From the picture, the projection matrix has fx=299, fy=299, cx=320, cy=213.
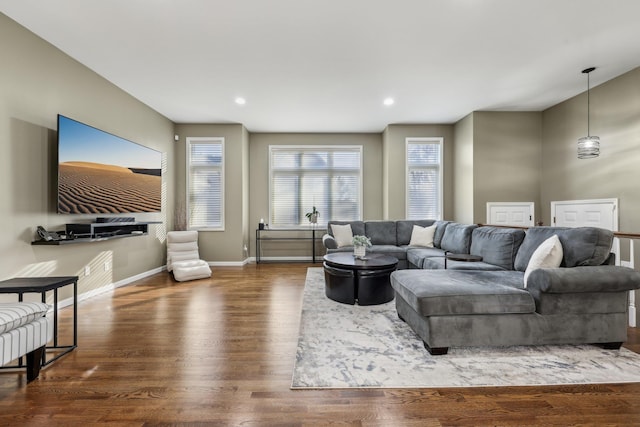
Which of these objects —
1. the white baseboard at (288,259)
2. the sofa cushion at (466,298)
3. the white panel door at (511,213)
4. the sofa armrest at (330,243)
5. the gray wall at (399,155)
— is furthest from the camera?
the white baseboard at (288,259)

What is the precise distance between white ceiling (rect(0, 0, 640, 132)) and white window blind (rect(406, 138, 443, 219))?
1411 millimetres

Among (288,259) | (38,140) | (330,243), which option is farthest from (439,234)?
(38,140)

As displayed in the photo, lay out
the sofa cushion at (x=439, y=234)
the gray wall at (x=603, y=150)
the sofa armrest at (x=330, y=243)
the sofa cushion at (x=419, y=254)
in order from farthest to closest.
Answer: the sofa armrest at (x=330, y=243) → the sofa cushion at (x=439, y=234) → the sofa cushion at (x=419, y=254) → the gray wall at (x=603, y=150)

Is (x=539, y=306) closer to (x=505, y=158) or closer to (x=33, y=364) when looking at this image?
(x=33, y=364)

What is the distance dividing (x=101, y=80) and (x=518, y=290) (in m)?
5.41

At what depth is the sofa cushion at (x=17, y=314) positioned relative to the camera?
1787 millimetres

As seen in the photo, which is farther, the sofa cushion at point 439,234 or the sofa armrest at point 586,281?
the sofa cushion at point 439,234

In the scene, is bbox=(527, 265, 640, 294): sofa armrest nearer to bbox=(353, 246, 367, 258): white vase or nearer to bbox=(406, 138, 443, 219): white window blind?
bbox=(353, 246, 367, 258): white vase

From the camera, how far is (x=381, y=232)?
5680 millimetres

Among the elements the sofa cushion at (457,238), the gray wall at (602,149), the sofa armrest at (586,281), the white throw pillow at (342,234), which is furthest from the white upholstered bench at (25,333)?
the gray wall at (602,149)

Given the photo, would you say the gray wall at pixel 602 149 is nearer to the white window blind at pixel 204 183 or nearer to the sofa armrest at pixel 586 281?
the sofa armrest at pixel 586 281

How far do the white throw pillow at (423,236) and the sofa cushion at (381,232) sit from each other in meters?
0.37

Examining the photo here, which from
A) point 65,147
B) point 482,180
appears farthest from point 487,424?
point 482,180

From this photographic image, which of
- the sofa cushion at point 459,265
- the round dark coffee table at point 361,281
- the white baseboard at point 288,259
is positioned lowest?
the white baseboard at point 288,259
